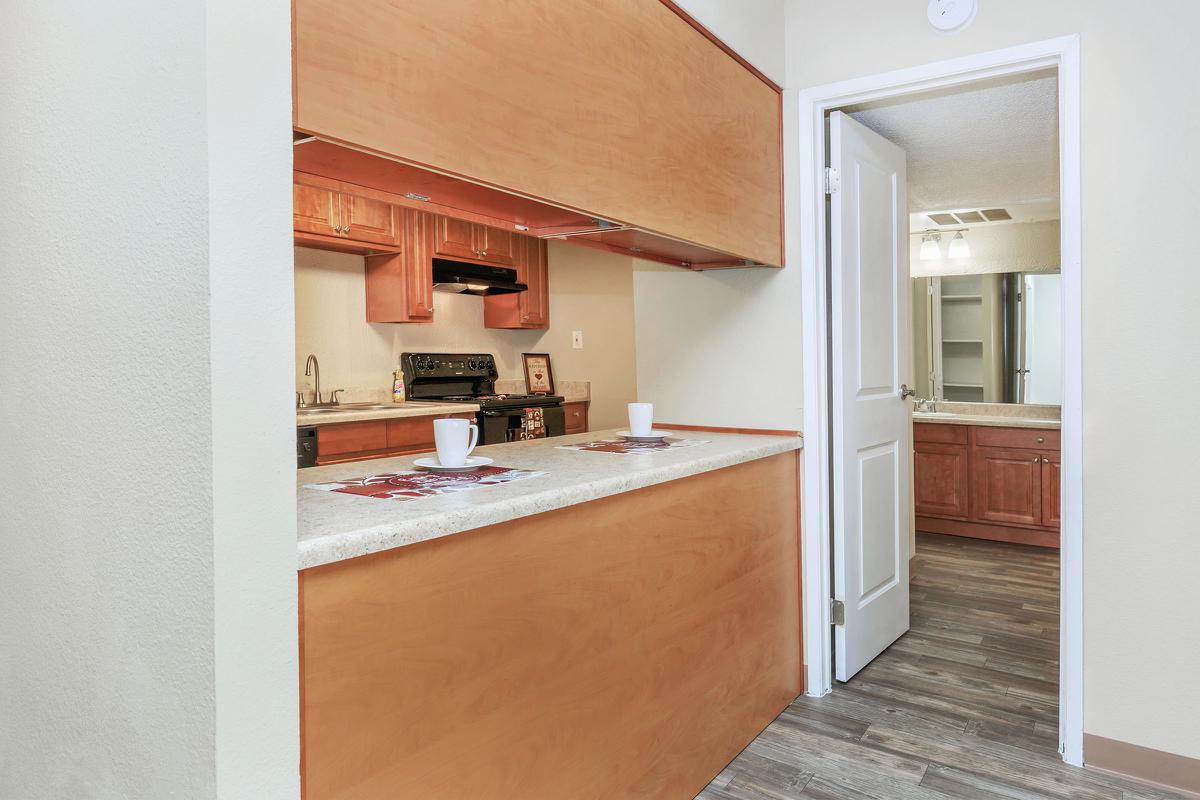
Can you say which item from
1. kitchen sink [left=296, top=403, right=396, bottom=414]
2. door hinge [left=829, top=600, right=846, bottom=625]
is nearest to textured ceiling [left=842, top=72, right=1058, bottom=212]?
door hinge [left=829, top=600, right=846, bottom=625]

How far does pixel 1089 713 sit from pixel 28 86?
2.85 m

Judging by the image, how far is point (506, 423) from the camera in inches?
179

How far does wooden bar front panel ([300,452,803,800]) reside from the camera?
111cm

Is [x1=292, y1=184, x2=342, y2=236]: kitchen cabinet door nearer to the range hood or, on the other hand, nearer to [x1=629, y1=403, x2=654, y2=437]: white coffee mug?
the range hood

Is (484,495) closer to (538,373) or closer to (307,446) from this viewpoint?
(307,446)

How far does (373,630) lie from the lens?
113 centimetres

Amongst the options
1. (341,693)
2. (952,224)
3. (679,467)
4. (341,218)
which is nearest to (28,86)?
(341,693)

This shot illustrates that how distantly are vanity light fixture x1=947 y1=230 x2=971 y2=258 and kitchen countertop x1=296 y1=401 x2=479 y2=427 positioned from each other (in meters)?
3.55

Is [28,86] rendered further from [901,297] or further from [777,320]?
[901,297]

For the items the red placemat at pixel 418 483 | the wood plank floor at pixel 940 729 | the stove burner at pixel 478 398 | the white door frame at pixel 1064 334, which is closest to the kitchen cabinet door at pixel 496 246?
the stove burner at pixel 478 398

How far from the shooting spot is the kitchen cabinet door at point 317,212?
147 inches

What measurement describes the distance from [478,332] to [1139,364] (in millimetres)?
3878

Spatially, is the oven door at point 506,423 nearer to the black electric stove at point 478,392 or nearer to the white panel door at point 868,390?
the black electric stove at point 478,392

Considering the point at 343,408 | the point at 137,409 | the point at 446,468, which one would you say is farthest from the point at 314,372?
the point at 137,409
